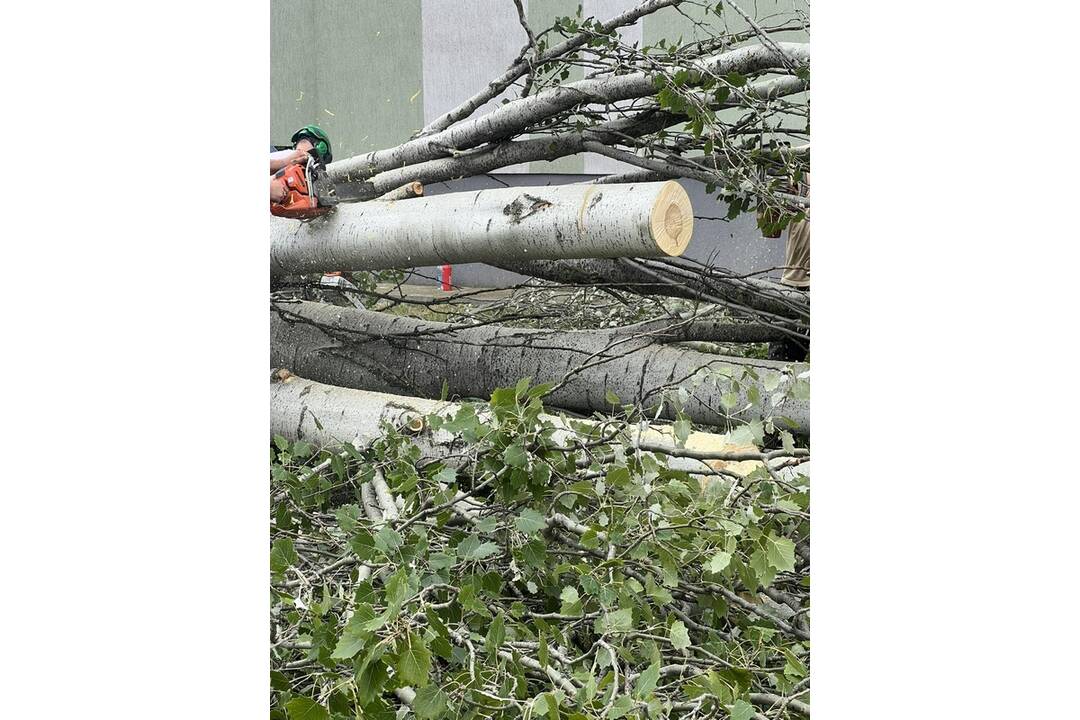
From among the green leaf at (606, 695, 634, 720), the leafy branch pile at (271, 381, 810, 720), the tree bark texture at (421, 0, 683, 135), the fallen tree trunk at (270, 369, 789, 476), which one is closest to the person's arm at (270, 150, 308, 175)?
the tree bark texture at (421, 0, 683, 135)

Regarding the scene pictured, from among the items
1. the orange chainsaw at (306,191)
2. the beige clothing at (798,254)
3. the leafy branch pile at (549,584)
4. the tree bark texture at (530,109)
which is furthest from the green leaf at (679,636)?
the orange chainsaw at (306,191)

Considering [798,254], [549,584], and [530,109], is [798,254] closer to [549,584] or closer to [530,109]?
[530,109]

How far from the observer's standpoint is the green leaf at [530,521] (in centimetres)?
127

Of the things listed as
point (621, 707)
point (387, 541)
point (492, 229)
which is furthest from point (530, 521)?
point (492, 229)

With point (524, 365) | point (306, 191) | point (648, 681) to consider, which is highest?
point (306, 191)

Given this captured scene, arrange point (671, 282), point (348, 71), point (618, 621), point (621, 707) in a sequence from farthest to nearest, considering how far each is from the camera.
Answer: point (348, 71) < point (671, 282) < point (618, 621) < point (621, 707)

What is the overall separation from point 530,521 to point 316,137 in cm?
63

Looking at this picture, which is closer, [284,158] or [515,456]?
[515,456]

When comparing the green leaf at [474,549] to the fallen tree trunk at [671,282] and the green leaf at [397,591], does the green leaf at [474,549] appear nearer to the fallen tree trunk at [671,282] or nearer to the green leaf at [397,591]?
the green leaf at [397,591]

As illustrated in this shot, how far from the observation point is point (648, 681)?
1.07 metres

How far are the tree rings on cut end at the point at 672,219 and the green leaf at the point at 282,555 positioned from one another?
0.65 metres

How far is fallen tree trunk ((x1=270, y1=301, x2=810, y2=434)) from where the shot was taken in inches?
51.4
